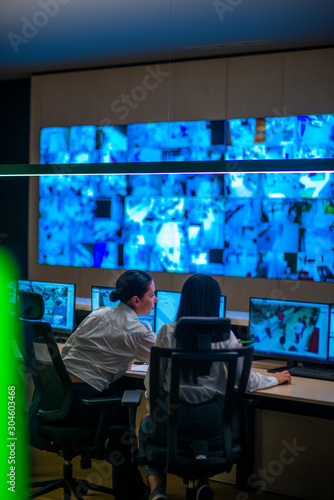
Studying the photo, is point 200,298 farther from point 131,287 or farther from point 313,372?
point 313,372

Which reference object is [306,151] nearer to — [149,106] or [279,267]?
[279,267]

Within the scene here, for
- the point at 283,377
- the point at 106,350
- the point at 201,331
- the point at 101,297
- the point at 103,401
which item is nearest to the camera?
the point at 201,331

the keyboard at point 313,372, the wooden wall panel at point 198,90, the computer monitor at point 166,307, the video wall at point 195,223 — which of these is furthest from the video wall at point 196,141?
the keyboard at point 313,372

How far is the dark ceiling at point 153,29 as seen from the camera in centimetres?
478

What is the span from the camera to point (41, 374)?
3.32 meters

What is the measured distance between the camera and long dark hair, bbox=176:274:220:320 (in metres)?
2.87

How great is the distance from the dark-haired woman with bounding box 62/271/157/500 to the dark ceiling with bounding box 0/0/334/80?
8.35 feet

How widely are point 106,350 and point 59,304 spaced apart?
4.43 feet

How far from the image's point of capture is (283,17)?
16.1 feet

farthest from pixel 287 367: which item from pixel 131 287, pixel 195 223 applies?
pixel 195 223

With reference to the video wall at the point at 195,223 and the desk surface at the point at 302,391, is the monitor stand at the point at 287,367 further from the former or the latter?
the video wall at the point at 195,223

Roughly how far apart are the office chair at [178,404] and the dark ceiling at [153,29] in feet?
9.86

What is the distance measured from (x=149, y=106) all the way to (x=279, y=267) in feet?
7.02

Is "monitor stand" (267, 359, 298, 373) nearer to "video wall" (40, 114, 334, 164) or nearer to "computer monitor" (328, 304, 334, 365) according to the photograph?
"computer monitor" (328, 304, 334, 365)
